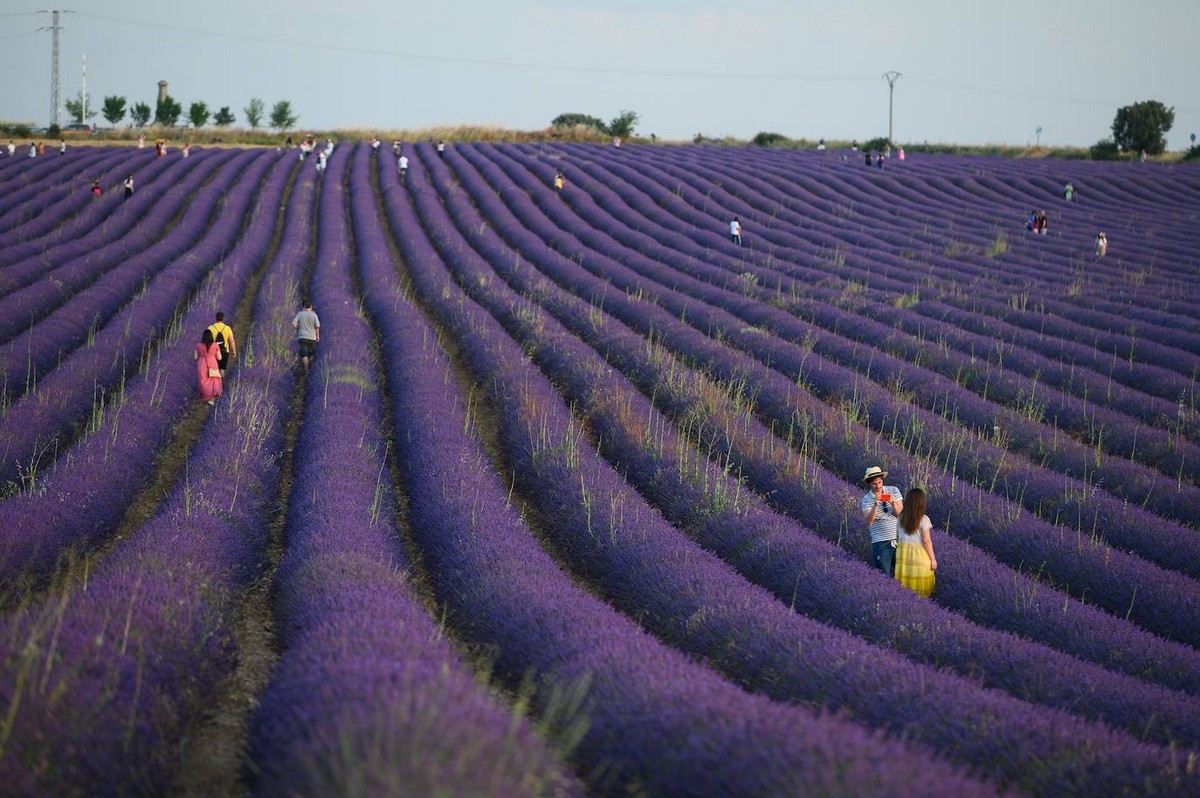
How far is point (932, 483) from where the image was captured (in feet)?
31.2

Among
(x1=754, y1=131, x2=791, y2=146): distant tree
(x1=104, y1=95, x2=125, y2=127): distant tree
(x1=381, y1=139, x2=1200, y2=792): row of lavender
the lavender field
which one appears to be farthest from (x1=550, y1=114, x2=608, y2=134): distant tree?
(x1=381, y1=139, x2=1200, y2=792): row of lavender

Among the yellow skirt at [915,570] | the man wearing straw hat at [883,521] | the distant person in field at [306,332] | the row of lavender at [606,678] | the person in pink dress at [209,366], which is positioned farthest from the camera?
the distant person in field at [306,332]

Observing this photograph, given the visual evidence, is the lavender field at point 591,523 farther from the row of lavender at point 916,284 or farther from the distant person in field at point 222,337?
the distant person in field at point 222,337

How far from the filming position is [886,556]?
7.56 meters

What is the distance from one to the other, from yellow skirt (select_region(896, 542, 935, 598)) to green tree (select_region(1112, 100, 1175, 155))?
5767 centimetres

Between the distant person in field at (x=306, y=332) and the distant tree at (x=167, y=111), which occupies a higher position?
the distant tree at (x=167, y=111)

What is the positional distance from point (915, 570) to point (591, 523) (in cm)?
244

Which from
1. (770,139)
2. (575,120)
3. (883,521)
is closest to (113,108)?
(575,120)

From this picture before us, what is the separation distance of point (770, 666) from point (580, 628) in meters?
1.02

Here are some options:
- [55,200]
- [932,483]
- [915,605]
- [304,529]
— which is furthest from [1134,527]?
[55,200]

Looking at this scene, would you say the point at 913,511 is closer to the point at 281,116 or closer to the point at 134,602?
the point at 134,602

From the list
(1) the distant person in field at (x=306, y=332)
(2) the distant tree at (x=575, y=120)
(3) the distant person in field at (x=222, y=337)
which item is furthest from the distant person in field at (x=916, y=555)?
(2) the distant tree at (x=575, y=120)

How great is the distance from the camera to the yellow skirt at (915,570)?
23.5ft

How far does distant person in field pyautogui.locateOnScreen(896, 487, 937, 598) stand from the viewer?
713cm
